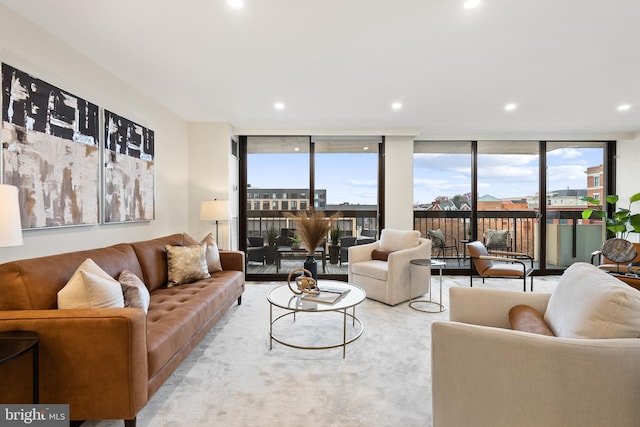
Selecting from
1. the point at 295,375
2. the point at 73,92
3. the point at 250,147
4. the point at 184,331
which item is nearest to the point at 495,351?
the point at 295,375

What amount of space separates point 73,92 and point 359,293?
2.79m

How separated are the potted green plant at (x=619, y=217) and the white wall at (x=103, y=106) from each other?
240 inches

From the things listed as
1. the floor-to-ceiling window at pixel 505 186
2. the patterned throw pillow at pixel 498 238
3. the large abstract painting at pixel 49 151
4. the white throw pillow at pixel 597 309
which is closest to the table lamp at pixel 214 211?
the large abstract painting at pixel 49 151

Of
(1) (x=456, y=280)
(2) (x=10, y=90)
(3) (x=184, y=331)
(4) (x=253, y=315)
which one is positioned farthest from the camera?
(1) (x=456, y=280)

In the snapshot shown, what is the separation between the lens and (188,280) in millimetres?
2869

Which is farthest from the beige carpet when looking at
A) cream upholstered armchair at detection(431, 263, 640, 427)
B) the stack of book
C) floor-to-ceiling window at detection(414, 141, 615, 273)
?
floor-to-ceiling window at detection(414, 141, 615, 273)

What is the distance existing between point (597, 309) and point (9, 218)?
2.51m

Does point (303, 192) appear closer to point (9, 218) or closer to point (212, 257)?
point (212, 257)

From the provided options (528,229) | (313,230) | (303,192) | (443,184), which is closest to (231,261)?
(313,230)

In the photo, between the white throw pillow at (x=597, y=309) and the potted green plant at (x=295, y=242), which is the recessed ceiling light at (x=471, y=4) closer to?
the white throw pillow at (x=597, y=309)

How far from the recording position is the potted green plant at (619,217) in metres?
4.29

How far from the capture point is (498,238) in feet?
16.1

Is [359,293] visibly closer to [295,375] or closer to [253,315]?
[295,375]

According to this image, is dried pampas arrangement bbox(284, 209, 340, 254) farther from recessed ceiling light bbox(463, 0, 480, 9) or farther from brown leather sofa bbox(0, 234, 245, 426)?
recessed ceiling light bbox(463, 0, 480, 9)
